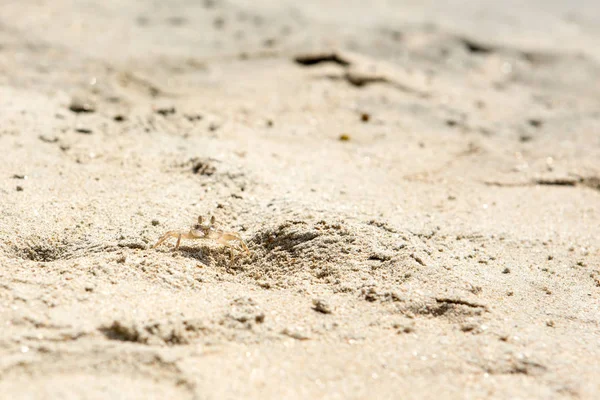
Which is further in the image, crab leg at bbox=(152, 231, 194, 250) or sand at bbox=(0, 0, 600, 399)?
crab leg at bbox=(152, 231, 194, 250)

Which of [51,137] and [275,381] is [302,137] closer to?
[51,137]

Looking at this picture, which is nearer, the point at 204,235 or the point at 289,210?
the point at 204,235

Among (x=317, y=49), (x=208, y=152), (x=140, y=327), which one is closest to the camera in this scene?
(x=140, y=327)

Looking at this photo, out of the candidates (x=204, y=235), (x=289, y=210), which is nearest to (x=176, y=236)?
(x=204, y=235)

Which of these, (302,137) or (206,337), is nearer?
(206,337)

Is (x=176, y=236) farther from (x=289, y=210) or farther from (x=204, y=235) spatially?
(x=289, y=210)

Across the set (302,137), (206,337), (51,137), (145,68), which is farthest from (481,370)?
(145,68)

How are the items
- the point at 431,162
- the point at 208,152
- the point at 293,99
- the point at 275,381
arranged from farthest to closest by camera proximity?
the point at 293,99
the point at 431,162
the point at 208,152
the point at 275,381

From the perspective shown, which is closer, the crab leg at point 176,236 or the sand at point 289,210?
the sand at point 289,210
